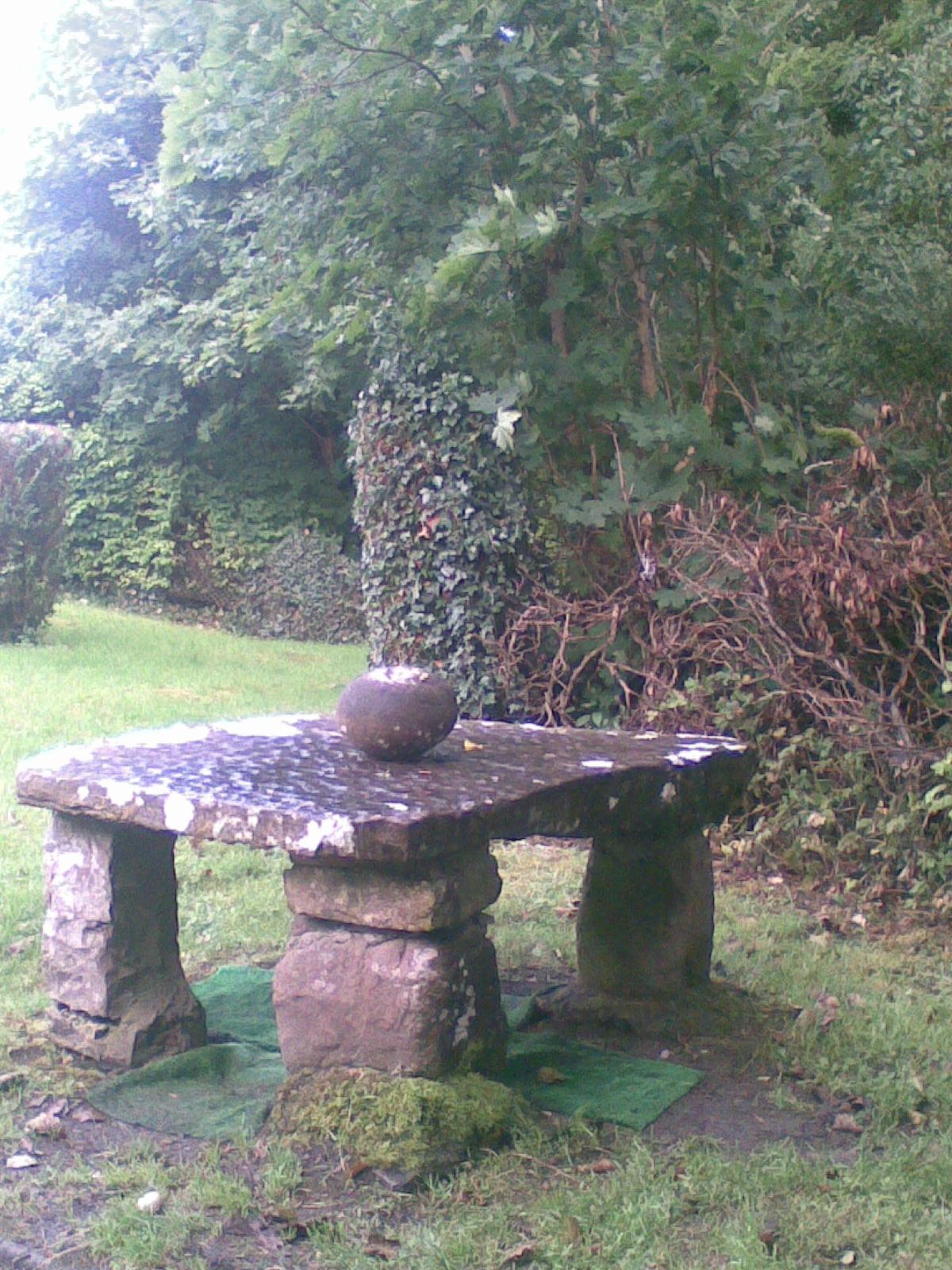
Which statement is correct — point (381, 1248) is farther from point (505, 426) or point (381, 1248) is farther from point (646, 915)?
point (505, 426)

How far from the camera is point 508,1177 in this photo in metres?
3.00

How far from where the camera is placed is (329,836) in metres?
2.98

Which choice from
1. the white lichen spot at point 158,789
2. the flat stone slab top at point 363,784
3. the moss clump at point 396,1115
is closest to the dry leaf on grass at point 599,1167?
the moss clump at point 396,1115

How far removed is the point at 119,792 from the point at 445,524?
13.3 ft

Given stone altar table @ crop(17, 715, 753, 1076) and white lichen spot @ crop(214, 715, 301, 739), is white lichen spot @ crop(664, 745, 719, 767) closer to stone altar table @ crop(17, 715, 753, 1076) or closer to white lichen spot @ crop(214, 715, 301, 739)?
stone altar table @ crop(17, 715, 753, 1076)

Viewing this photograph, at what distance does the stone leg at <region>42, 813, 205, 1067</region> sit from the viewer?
12.1ft

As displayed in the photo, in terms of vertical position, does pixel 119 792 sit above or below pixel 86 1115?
above

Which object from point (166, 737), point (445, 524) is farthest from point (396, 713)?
point (445, 524)

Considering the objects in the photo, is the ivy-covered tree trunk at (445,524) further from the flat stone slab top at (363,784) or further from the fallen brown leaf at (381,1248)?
the fallen brown leaf at (381,1248)

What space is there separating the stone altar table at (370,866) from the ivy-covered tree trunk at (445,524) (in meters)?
2.69

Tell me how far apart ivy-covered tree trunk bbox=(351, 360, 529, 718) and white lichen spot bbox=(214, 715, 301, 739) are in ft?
9.06

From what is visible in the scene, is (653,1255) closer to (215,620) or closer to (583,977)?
(583,977)

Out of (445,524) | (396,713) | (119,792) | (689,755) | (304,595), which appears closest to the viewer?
(119,792)

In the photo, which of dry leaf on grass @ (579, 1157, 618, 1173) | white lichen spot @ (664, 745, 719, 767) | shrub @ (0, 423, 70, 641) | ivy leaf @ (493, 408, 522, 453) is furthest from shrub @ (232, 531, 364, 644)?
dry leaf on grass @ (579, 1157, 618, 1173)
